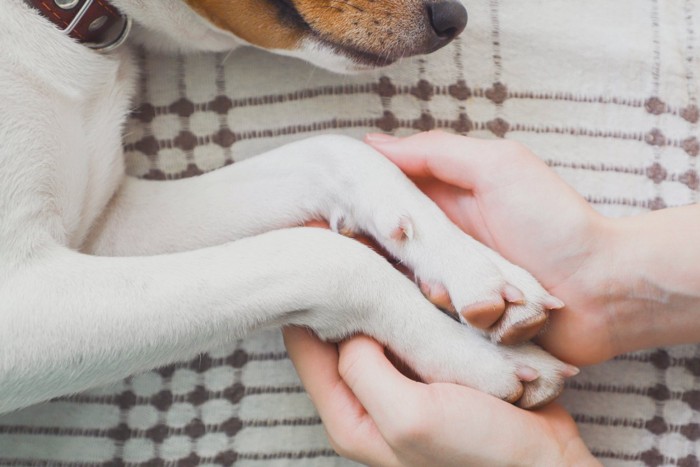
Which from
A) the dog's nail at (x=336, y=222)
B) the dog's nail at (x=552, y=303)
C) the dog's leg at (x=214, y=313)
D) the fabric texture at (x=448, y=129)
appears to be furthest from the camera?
the fabric texture at (x=448, y=129)

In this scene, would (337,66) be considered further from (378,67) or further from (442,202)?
(442,202)

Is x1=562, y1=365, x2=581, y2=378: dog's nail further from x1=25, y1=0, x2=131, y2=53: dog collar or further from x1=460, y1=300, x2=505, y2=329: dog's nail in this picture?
x1=25, y1=0, x2=131, y2=53: dog collar

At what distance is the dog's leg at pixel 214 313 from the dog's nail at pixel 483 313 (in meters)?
0.04

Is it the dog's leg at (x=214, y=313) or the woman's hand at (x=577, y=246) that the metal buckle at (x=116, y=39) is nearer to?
the dog's leg at (x=214, y=313)

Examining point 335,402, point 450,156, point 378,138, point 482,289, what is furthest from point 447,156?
point 335,402

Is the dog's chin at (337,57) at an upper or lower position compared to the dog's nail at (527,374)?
upper

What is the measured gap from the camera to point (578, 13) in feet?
5.04

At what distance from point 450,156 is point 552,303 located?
0.30 metres

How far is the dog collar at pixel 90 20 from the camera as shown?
3.85 ft

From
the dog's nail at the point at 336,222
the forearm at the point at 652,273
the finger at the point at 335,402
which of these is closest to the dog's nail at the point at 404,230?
the dog's nail at the point at 336,222

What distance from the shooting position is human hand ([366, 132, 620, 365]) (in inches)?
47.3

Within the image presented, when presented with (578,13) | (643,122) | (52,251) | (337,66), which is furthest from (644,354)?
(52,251)

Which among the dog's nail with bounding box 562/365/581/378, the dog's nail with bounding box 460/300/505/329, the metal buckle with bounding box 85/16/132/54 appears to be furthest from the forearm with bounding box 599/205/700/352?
the metal buckle with bounding box 85/16/132/54

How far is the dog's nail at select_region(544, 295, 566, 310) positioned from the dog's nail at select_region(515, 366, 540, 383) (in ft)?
0.34
